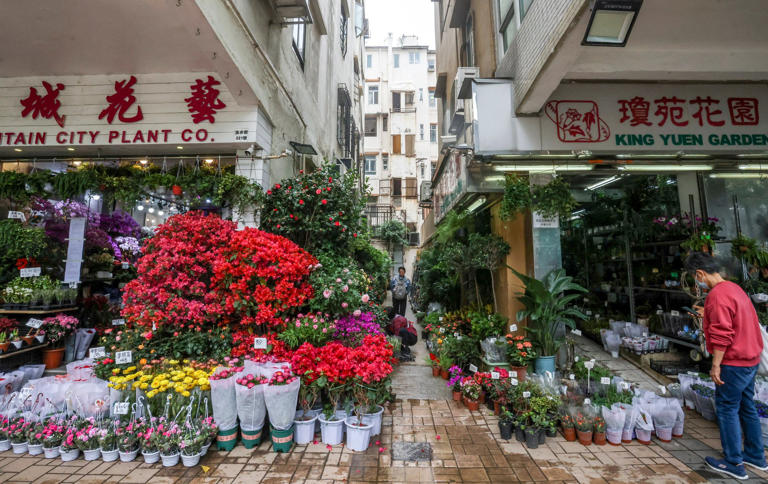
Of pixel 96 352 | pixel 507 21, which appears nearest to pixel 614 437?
pixel 96 352

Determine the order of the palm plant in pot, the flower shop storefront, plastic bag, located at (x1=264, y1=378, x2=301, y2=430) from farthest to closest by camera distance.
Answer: the palm plant in pot, the flower shop storefront, plastic bag, located at (x1=264, y1=378, x2=301, y2=430)

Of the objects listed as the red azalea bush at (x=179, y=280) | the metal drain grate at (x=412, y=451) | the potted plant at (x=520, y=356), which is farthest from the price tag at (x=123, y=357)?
the potted plant at (x=520, y=356)

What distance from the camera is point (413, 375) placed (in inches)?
243

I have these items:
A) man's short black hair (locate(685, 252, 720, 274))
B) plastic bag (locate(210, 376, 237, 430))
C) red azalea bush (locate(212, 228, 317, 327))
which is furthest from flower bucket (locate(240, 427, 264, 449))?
man's short black hair (locate(685, 252, 720, 274))

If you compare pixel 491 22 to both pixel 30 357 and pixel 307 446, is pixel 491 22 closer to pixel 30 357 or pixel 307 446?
pixel 307 446

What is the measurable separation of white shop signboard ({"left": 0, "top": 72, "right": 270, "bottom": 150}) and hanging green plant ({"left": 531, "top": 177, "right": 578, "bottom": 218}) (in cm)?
524

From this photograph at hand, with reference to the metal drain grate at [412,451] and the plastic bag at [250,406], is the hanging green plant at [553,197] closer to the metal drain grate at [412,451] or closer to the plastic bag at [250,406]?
the metal drain grate at [412,451]

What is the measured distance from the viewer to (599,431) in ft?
12.7

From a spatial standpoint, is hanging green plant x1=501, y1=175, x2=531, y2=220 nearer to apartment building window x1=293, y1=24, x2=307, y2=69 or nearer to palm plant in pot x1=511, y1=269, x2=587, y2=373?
palm plant in pot x1=511, y1=269, x2=587, y2=373

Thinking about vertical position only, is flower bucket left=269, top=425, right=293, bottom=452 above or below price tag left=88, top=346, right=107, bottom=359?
below

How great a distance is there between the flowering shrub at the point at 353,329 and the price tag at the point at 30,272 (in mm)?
5590

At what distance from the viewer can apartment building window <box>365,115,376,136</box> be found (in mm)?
25520

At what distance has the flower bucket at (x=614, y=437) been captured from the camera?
3.85m

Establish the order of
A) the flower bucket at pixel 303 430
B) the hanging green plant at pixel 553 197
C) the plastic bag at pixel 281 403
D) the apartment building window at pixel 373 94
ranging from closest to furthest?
the plastic bag at pixel 281 403 → the flower bucket at pixel 303 430 → the hanging green plant at pixel 553 197 → the apartment building window at pixel 373 94
